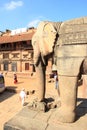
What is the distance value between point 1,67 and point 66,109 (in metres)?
29.9

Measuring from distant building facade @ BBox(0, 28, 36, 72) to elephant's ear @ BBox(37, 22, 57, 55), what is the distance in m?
24.8

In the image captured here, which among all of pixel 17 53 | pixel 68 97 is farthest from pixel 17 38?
pixel 68 97

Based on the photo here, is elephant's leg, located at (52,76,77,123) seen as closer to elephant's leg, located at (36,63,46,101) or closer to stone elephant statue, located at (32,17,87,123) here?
stone elephant statue, located at (32,17,87,123)

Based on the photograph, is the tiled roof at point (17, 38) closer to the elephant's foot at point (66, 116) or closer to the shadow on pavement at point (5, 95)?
the shadow on pavement at point (5, 95)

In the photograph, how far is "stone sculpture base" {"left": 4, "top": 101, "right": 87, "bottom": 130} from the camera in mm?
3701

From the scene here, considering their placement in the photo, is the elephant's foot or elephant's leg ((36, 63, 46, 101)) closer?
the elephant's foot

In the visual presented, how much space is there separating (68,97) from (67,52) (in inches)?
31.4

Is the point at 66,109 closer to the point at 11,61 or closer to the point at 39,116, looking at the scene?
the point at 39,116

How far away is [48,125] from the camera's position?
12.4 feet

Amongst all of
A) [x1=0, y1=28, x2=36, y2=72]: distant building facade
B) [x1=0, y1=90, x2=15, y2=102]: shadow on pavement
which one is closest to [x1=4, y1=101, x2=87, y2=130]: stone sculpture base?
[x1=0, y1=90, x2=15, y2=102]: shadow on pavement

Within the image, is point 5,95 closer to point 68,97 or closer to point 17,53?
point 68,97

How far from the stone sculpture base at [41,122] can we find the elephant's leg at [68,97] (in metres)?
0.12

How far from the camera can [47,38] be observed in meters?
3.99

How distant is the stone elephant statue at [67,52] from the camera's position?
361 centimetres
